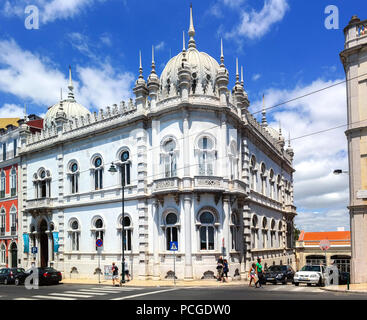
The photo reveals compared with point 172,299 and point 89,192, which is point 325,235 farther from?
point 172,299

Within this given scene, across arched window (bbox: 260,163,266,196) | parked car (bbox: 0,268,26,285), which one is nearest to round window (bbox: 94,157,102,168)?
parked car (bbox: 0,268,26,285)

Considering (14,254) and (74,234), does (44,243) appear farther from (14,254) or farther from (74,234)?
(74,234)

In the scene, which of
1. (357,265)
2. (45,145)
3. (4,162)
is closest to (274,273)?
(357,265)

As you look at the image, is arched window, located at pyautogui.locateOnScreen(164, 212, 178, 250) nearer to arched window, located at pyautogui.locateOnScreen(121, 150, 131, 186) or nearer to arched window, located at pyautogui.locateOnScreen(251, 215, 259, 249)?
arched window, located at pyautogui.locateOnScreen(121, 150, 131, 186)

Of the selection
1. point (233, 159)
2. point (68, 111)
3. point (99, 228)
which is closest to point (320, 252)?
point (233, 159)

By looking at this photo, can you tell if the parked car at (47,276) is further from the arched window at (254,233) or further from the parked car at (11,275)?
the arched window at (254,233)

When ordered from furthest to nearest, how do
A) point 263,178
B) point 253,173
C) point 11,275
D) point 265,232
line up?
point 263,178, point 265,232, point 253,173, point 11,275

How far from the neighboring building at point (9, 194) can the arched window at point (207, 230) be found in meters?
24.0

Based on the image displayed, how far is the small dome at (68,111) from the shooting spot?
145ft

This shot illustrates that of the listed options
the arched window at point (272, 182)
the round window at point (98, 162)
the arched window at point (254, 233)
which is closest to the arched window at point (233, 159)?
the arched window at point (254, 233)

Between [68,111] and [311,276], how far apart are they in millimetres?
30453

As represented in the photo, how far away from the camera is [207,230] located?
29.8m

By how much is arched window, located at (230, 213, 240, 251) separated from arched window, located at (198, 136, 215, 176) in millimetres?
4382

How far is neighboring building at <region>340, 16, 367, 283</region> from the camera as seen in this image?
25.1m
